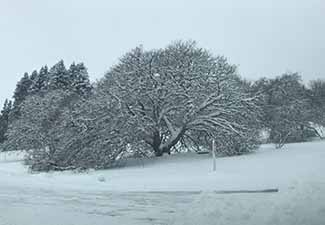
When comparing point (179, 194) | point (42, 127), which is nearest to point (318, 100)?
point (42, 127)

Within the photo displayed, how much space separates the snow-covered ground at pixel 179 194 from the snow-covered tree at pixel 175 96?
156 cm

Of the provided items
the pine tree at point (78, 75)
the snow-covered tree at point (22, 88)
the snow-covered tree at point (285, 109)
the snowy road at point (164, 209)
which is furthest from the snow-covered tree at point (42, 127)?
the snow-covered tree at point (22, 88)

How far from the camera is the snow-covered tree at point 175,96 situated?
26.4 metres

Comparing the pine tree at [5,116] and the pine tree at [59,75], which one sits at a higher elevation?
the pine tree at [59,75]

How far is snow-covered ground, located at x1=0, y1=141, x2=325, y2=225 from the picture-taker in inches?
381

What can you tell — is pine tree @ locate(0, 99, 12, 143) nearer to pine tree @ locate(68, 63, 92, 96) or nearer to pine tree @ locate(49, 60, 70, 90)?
pine tree @ locate(49, 60, 70, 90)

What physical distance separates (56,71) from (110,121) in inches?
1808

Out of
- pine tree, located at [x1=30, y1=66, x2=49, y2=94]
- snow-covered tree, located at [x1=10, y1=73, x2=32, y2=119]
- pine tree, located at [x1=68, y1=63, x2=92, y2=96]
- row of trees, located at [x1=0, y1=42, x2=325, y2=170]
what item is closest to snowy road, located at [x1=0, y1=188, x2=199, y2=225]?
row of trees, located at [x1=0, y1=42, x2=325, y2=170]

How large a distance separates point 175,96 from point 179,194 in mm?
12349

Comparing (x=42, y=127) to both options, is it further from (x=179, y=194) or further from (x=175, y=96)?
(x=179, y=194)

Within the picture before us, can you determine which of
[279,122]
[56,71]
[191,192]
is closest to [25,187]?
[191,192]

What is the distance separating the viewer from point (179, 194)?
1471 centimetres

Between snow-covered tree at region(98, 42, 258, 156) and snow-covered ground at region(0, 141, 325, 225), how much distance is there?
1.56 m

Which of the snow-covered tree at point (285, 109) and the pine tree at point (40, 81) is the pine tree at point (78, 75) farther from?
the snow-covered tree at point (285, 109)
